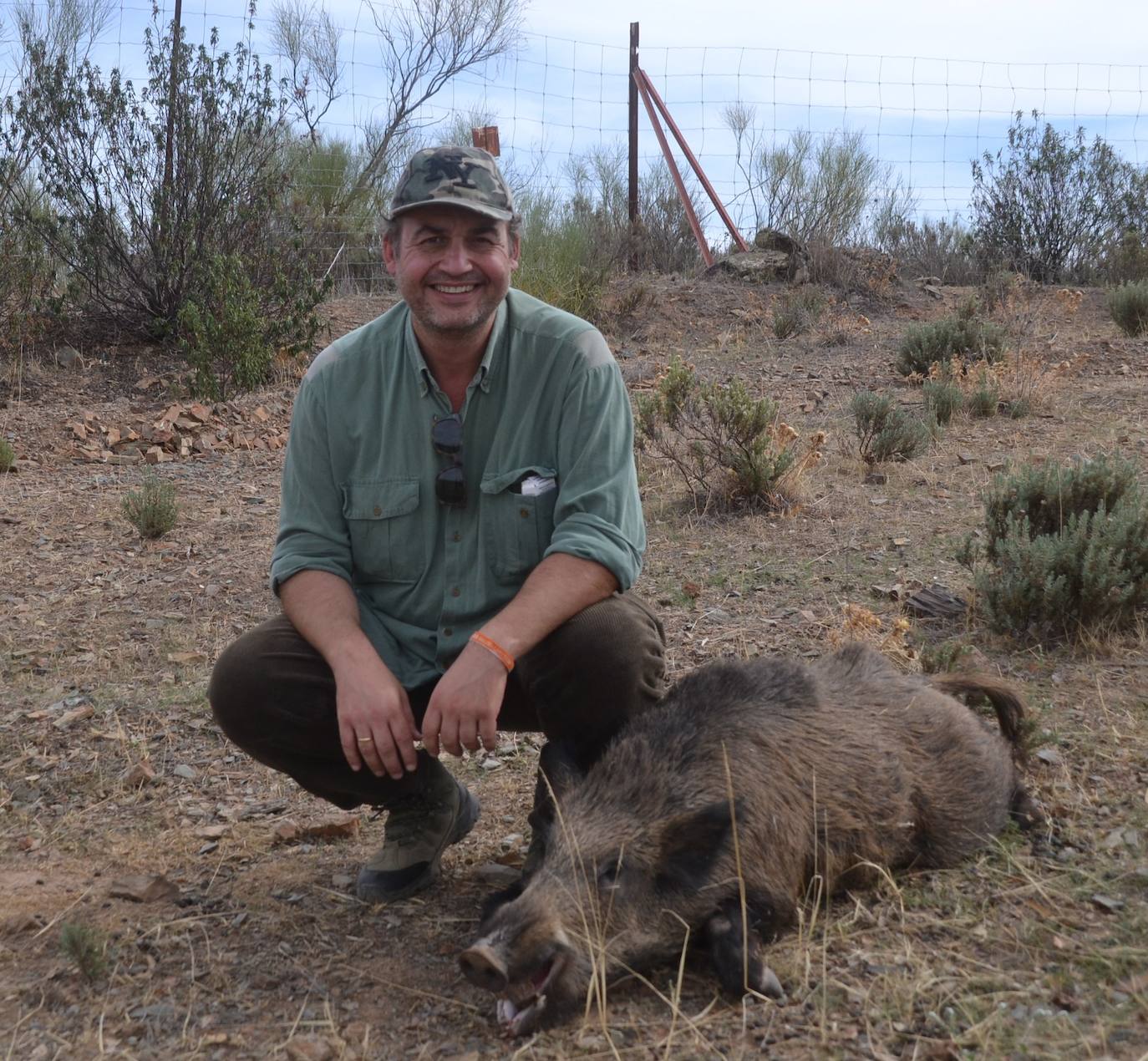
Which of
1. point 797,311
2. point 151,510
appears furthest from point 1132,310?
point 151,510

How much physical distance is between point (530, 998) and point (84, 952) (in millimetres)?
1063

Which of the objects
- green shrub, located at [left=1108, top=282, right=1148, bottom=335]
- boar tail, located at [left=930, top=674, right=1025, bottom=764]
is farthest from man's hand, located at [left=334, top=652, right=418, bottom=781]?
green shrub, located at [left=1108, top=282, right=1148, bottom=335]

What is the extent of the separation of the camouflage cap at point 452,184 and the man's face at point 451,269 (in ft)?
0.10

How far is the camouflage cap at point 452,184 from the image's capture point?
3.15 meters

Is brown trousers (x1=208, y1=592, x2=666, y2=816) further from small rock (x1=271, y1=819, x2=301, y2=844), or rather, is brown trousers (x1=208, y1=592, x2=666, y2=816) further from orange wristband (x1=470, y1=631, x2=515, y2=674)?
small rock (x1=271, y1=819, x2=301, y2=844)

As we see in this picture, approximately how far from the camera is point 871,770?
307cm

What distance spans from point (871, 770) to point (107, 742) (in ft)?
8.70

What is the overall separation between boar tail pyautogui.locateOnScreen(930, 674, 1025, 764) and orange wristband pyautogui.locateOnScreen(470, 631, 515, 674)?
1.36m

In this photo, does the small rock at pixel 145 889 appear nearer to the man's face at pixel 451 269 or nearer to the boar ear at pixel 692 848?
the boar ear at pixel 692 848

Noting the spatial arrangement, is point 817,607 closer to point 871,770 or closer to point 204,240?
point 871,770

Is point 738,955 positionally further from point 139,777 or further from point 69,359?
point 69,359

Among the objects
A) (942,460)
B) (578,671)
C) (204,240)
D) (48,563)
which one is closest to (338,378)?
(578,671)

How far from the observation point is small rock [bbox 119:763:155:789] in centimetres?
406

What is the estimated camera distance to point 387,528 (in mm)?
3268
